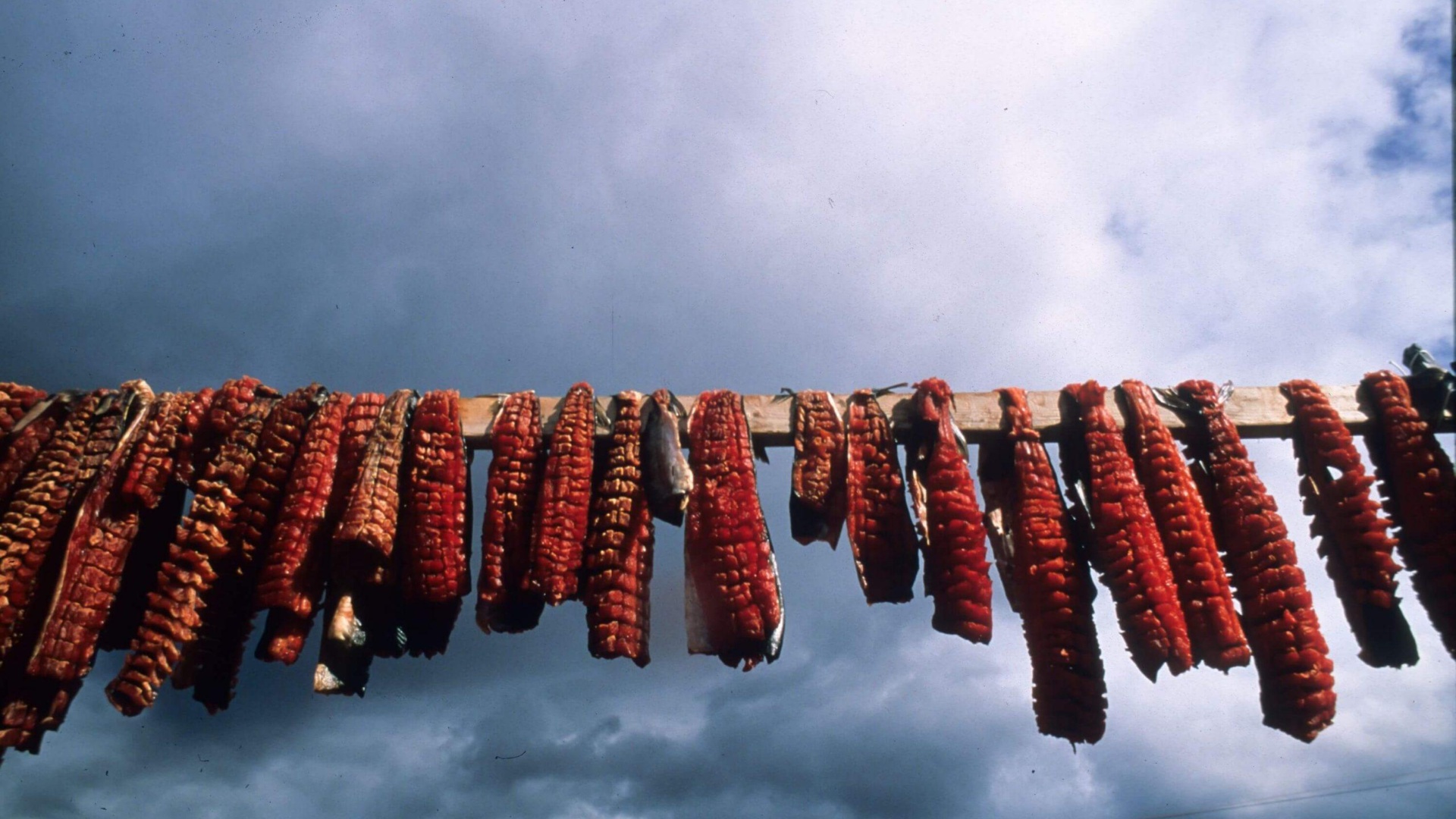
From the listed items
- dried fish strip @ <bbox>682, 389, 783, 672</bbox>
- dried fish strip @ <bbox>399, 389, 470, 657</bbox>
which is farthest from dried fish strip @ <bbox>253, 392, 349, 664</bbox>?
dried fish strip @ <bbox>682, 389, 783, 672</bbox>

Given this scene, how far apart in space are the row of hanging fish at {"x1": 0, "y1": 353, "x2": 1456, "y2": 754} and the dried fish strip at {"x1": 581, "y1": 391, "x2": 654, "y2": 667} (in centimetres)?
2

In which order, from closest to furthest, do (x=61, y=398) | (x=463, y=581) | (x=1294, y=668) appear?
(x=1294, y=668) < (x=463, y=581) < (x=61, y=398)

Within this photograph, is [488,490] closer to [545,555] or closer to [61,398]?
Answer: [545,555]

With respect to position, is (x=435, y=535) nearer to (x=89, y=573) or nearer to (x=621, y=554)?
(x=621, y=554)

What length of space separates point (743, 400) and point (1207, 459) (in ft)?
9.42

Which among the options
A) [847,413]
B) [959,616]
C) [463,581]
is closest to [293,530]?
[463,581]

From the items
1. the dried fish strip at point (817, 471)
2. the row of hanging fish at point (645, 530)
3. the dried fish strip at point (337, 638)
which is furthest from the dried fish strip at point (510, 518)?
the dried fish strip at point (817, 471)

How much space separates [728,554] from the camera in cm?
466

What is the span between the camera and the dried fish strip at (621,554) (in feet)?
14.8

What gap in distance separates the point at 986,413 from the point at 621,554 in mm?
2394

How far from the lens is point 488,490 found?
486 centimetres

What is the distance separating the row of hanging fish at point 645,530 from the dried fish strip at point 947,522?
15 millimetres

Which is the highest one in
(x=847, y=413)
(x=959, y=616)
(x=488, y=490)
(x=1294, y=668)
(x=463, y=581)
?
(x=847, y=413)

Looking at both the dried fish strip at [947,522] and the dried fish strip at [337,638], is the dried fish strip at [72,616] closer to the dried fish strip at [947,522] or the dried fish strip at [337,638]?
the dried fish strip at [337,638]
